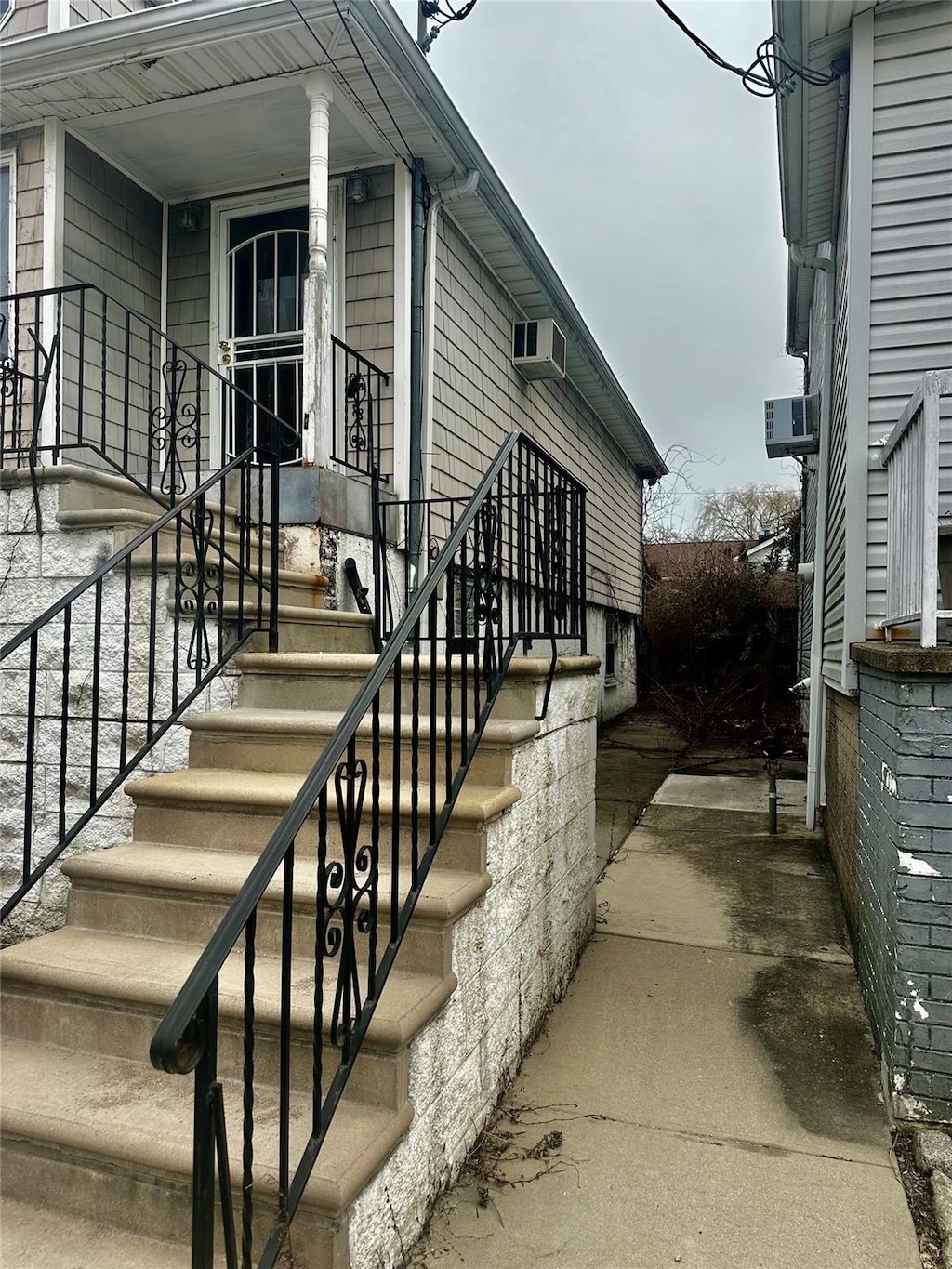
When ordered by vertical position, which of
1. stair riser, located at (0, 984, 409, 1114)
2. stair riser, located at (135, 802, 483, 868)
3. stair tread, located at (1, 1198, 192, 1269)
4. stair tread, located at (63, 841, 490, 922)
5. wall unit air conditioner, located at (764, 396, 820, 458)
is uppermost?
wall unit air conditioner, located at (764, 396, 820, 458)

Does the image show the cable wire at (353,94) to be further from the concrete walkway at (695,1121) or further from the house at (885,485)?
the concrete walkway at (695,1121)

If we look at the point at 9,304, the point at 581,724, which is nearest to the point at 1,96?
the point at 9,304

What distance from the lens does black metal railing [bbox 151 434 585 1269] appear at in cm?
123

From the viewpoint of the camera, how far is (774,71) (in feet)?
13.7

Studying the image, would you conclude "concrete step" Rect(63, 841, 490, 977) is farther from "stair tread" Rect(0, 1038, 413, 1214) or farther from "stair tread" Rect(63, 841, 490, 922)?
"stair tread" Rect(0, 1038, 413, 1214)

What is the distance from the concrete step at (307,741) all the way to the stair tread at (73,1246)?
50.8 inches

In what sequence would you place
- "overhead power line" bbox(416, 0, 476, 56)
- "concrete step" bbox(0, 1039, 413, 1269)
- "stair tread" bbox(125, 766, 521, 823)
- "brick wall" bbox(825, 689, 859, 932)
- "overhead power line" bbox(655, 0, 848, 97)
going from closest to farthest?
"concrete step" bbox(0, 1039, 413, 1269)
"stair tread" bbox(125, 766, 521, 823)
"brick wall" bbox(825, 689, 859, 932)
"overhead power line" bbox(655, 0, 848, 97)
"overhead power line" bbox(416, 0, 476, 56)

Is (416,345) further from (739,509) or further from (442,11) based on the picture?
(739,509)

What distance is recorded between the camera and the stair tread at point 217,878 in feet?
6.85

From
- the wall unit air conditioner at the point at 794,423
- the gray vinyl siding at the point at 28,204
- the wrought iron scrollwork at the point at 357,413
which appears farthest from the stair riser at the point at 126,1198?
the wall unit air conditioner at the point at 794,423

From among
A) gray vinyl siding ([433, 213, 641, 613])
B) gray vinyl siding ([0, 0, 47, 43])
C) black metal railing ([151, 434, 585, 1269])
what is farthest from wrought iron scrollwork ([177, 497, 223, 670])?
gray vinyl siding ([0, 0, 47, 43])

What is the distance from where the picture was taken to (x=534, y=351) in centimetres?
773

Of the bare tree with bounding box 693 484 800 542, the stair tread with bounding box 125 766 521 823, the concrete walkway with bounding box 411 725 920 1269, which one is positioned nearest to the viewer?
the concrete walkway with bounding box 411 725 920 1269

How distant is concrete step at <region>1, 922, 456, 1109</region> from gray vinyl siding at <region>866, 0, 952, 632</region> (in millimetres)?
2891
